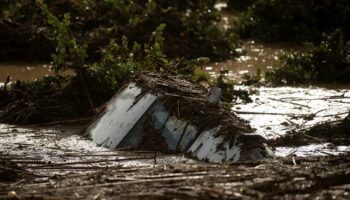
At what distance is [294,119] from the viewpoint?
A: 7.20 meters

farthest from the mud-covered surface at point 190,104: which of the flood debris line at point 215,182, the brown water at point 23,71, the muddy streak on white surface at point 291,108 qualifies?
the brown water at point 23,71

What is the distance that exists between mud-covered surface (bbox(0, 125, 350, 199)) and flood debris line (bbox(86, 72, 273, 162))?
0.79ft

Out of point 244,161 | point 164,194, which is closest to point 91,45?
point 244,161

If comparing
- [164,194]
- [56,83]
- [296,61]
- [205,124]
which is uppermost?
[296,61]

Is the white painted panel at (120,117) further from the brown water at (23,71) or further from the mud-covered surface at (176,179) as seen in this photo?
the brown water at (23,71)

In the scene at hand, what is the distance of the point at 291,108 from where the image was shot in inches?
306

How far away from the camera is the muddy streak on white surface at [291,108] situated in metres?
7.02

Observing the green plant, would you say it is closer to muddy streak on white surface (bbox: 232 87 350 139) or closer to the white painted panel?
the white painted panel

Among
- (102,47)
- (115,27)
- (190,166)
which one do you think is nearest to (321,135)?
(190,166)

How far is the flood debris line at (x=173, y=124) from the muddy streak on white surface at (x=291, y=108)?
0.87m

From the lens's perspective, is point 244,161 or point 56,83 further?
point 56,83

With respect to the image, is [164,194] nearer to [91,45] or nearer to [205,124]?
[205,124]

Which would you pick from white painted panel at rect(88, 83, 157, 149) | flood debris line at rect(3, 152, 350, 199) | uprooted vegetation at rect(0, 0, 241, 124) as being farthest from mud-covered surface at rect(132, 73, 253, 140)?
flood debris line at rect(3, 152, 350, 199)

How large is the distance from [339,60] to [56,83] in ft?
13.2
